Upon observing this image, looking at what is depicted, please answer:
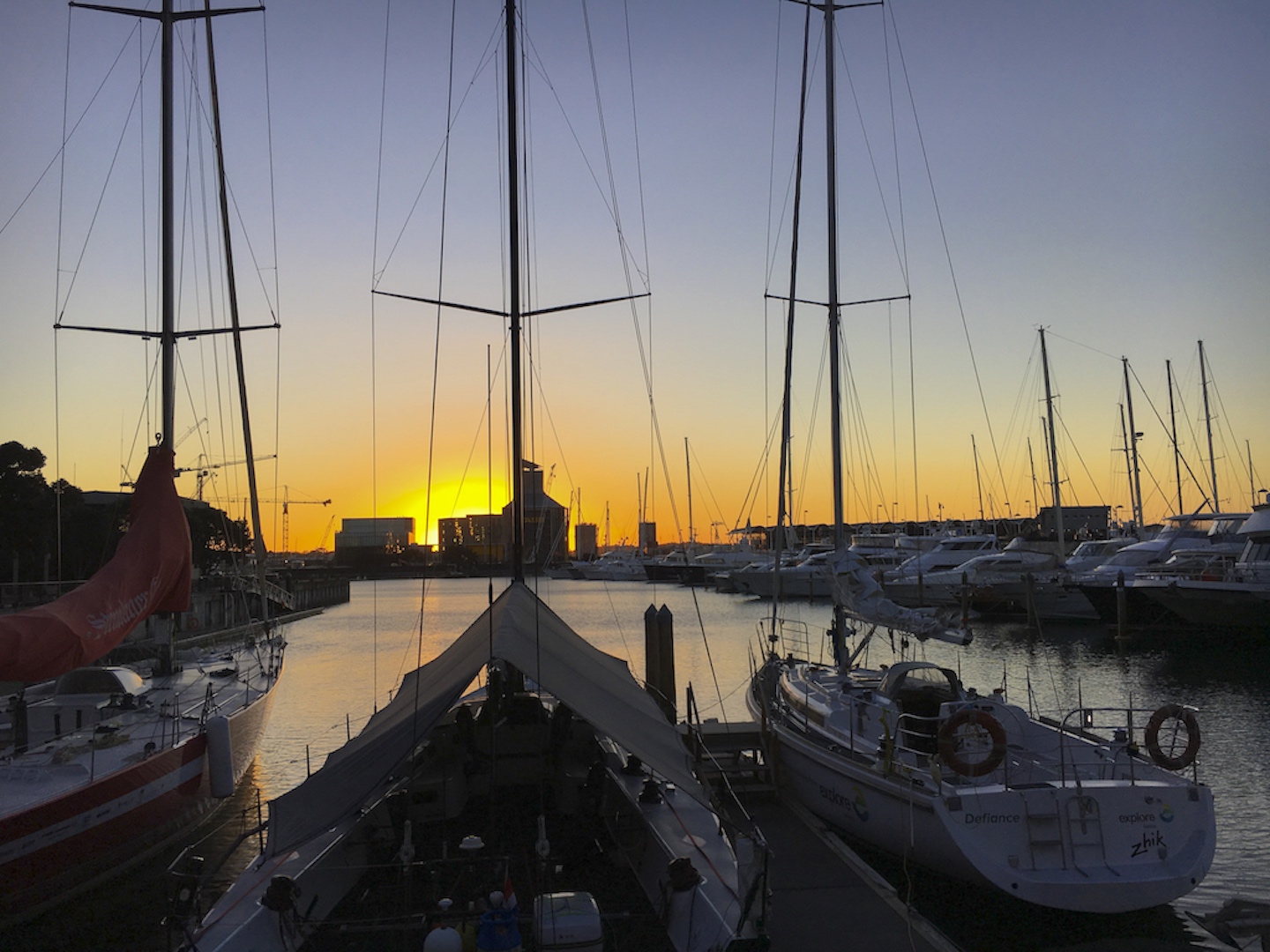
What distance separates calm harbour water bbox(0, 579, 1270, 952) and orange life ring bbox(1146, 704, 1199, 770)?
2.02 meters

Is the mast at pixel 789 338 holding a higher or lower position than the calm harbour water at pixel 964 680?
higher

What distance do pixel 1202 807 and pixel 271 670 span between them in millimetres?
19058

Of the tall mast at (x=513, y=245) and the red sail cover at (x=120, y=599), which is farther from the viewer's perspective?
the tall mast at (x=513, y=245)

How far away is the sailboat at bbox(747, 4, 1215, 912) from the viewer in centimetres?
1138

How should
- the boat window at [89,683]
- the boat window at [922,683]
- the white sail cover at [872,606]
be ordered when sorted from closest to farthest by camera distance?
the boat window at [922,683] → the boat window at [89,683] → the white sail cover at [872,606]

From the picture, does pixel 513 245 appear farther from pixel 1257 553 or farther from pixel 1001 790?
pixel 1257 553

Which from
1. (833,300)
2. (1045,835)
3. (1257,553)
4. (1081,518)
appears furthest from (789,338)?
(1081,518)

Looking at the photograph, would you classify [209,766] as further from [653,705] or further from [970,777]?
[970,777]

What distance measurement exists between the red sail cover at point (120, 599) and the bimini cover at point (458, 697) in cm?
291

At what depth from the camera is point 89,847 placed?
518 inches

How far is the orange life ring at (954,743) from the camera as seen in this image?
1249cm

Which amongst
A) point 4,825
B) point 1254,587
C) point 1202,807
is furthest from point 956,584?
point 4,825

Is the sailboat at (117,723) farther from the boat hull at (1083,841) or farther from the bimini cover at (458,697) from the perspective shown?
the boat hull at (1083,841)

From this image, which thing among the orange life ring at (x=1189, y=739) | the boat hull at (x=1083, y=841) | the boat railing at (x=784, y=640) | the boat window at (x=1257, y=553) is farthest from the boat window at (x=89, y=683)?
the boat window at (x=1257, y=553)
